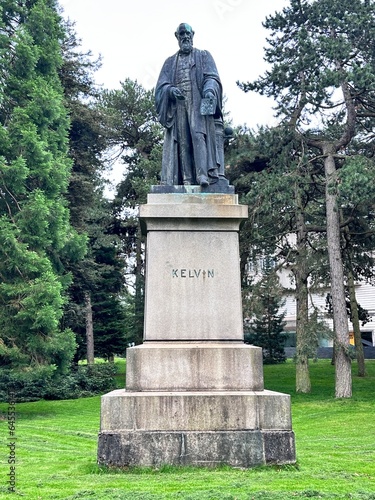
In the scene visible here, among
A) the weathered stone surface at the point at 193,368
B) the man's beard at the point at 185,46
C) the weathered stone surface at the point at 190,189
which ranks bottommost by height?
the weathered stone surface at the point at 193,368

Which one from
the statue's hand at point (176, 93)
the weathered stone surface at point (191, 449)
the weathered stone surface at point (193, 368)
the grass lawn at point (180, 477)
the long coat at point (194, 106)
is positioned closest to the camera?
the grass lawn at point (180, 477)

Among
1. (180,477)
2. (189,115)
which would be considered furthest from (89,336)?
(180,477)

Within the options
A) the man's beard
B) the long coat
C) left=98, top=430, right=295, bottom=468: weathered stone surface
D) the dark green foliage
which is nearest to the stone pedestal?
left=98, top=430, right=295, bottom=468: weathered stone surface

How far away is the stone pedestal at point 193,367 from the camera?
23.9 feet

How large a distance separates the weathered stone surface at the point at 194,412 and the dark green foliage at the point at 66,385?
616 inches

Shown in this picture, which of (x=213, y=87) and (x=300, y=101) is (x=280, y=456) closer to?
(x=213, y=87)

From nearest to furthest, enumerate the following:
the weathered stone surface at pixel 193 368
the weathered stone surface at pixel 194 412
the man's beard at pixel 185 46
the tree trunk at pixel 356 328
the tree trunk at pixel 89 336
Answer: the weathered stone surface at pixel 194 412 → the weathered stone surface at pixel 193 368 → the man's beard at pixel 185 46 → the tree trunk at pixel 89 336 → the tree trunk at pixel 356 328

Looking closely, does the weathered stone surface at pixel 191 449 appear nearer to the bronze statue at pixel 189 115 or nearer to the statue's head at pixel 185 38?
the bronze statue at pixel 189 115

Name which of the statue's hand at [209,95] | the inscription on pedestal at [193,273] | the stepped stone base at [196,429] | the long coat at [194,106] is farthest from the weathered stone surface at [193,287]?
the statue's hand at [209,95]

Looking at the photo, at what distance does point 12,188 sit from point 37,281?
320 cm

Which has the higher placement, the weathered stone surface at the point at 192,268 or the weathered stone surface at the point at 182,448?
the weathered stone surface at the point at 192,268

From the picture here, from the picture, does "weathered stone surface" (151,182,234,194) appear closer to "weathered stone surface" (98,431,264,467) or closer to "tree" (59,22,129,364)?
"weathered stone surface" (98,431,264,467)

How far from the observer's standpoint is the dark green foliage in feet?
79.9

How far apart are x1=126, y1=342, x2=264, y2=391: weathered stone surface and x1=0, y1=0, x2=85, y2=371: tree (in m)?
12.0
